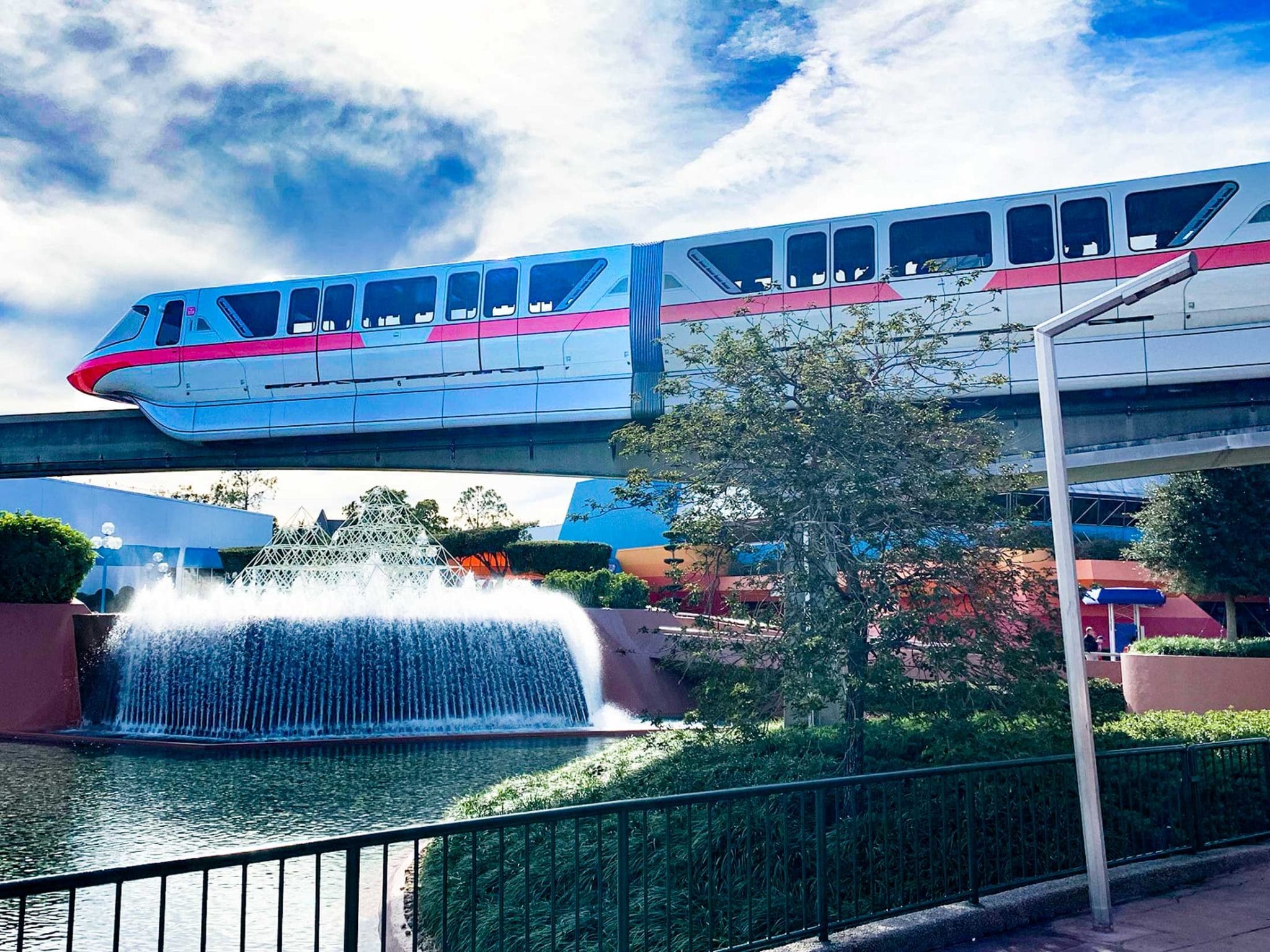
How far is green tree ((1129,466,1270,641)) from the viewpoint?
66.7 ft

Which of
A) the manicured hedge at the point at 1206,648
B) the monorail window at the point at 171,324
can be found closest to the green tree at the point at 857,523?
the manicured hedge at the point at 1206,648

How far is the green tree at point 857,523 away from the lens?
893 cm

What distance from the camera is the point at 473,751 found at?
16.5 meters

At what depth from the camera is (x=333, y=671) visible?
19.9 metres

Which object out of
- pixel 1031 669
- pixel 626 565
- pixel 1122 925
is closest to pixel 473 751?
pixel 1031 669

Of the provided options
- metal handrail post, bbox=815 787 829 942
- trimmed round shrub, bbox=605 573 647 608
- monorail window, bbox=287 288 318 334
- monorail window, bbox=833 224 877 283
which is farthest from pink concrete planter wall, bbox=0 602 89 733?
metal handrail post, bbox=815 787 829 942

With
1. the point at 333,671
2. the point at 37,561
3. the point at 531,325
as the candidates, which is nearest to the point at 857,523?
the point at 531,325

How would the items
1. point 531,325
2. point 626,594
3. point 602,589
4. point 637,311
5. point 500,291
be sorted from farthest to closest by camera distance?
1. point 626,594
2. point 602,589
3. point 500,291
4. point 531,325
5. point 637,311

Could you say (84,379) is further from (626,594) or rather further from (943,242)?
(943,242)

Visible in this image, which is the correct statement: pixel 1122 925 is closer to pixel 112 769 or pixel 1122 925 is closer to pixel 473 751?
pixel 473 751

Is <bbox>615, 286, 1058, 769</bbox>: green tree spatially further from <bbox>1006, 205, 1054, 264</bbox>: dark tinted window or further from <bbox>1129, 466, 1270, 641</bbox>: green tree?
<bbox>1129, 466, 1270, 641</bbox>: green tree

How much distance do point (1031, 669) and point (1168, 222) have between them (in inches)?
374

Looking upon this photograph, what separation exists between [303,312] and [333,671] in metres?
6.91

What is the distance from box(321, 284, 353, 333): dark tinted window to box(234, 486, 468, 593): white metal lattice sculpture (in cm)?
868
